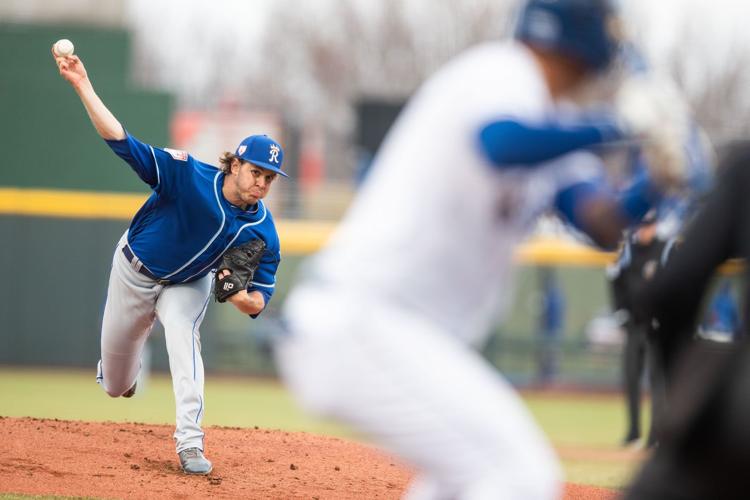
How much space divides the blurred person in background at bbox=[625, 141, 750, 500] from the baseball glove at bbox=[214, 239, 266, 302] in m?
3.57

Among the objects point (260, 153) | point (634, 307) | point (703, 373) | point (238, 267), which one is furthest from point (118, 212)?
point (703, 373)

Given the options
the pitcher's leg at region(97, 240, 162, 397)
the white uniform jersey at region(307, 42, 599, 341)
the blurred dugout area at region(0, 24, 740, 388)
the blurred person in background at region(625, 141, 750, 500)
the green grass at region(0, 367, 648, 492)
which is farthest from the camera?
the blurred dugout area at region(0, 24, 740, 388)

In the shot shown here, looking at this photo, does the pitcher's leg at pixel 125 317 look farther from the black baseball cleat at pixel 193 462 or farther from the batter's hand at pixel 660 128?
the batter's hand at pixel 660 128

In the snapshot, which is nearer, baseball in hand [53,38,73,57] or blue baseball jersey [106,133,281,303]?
baseball in hand [53,38,73,57]

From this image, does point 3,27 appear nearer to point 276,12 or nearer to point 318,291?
point 318,291

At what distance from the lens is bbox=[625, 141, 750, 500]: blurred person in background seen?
2547 mm

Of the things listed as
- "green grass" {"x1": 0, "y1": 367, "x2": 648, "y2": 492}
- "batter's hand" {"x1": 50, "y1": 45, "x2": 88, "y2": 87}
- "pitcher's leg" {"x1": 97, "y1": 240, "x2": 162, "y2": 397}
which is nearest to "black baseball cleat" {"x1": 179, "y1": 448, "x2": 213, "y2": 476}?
"pitcher's leg" {"x1": 97, "y1": 240, "x2": 162, "y2": 397}

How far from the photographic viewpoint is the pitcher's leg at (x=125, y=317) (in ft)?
21.2

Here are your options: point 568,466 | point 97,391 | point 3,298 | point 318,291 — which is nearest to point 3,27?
→ point 3,298

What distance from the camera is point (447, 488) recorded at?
289 centimetres

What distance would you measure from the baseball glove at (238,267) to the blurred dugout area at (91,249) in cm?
847

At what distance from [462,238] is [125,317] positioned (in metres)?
3.98

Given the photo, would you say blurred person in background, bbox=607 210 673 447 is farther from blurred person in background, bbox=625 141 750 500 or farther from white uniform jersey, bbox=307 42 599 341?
blurred person in background, bbox=625 141 750 500

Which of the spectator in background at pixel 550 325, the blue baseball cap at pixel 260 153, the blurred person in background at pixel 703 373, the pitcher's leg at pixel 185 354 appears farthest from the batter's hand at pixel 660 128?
the spectator in background at pixel 550 325
